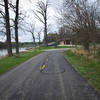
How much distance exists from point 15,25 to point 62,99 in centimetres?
1431

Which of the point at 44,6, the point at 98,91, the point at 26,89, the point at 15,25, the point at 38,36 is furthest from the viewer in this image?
the point at 38,36

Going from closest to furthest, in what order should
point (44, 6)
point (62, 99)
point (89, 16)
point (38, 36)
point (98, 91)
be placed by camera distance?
1. point (62, 99)
2. point (98, 91)
3. point (89, 16)
4. point (44, 6)
5. point (38, 36)

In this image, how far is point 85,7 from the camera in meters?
12.5

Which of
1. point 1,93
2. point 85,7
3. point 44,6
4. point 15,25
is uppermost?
point 44,6

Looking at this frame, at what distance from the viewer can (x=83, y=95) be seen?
3.64 m

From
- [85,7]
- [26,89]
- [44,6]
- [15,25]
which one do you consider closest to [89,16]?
[85,7]

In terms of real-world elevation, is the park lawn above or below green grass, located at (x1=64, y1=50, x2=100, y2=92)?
below

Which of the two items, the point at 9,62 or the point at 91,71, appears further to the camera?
the point at 9,62

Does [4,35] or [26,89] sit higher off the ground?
[4,35]

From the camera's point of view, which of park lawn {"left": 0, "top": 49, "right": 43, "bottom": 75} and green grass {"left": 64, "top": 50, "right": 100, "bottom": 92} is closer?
green grass {"left": 64, "top": 50, "right": 100, "bottom": 92}

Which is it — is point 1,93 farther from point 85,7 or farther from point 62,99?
point 85,7

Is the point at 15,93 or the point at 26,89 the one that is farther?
the point at 26,89

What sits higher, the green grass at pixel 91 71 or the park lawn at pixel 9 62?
the green grass at pixel 91 71

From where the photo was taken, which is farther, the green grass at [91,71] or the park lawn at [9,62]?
the park lawn at [9,62]
